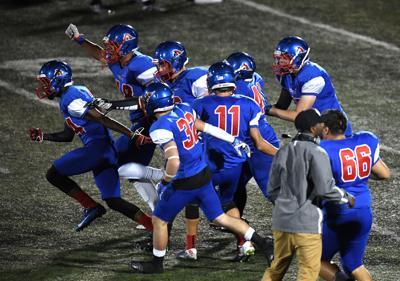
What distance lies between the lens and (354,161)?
25.6 ft

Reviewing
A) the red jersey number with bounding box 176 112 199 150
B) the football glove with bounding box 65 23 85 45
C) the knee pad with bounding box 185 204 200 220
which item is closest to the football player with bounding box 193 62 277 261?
the knee pad with bounding box 185 204 200 220

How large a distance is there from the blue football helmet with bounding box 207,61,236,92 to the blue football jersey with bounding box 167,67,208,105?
0.73 meters

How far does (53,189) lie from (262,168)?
2.94 meters

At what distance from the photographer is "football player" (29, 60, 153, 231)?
998 cm

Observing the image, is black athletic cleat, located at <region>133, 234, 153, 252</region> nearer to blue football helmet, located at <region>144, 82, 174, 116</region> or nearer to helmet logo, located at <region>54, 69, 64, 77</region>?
blue football helmet, located at <region>144, 82, 174, 116</region>

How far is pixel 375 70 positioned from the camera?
15.9 m

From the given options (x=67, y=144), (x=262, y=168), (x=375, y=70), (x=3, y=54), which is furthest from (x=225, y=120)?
(x=3, y=54)

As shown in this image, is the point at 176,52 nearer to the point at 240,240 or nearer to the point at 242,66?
the point at 242,66

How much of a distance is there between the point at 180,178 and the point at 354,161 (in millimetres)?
1685

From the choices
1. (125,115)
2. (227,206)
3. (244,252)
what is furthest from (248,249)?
(125,115)

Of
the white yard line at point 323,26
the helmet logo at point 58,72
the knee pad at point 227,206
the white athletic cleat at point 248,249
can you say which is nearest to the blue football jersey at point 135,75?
the helmet logo at point 58,72

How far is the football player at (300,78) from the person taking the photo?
10.1 meters

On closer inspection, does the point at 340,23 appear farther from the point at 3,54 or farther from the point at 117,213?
the point at 117,213

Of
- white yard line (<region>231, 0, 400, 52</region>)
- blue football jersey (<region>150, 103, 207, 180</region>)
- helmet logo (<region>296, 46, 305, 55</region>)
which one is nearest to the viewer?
blue football jersey (<region>150, 103, 207, 180</region>)
